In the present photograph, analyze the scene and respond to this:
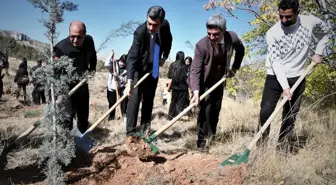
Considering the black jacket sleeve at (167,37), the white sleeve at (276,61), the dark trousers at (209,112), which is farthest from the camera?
the black jacket sleeve at (167,37)

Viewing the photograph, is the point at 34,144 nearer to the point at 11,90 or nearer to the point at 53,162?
the point at 53,162

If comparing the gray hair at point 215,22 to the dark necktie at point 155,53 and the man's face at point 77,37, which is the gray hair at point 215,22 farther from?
the man's face at point 77,37

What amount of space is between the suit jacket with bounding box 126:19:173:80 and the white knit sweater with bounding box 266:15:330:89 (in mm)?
1535

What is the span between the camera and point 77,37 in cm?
390

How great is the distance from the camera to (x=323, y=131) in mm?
4453

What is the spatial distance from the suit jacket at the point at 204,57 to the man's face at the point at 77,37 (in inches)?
57.0

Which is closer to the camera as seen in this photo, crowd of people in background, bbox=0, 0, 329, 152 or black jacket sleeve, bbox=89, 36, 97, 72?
crowd of people in background, bbox=0, 0, 329, 152

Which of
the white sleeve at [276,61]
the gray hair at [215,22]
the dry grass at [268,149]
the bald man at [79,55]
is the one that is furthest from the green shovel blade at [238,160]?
the bald man at [79,55]

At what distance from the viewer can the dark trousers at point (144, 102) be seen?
14.0ft

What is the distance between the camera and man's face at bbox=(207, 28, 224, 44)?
12.1ft

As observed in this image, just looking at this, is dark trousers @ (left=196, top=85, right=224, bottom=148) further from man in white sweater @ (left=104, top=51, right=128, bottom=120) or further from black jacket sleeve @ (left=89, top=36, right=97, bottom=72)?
man in white sweater @ (left=104, top=51, right=128, bottom=120)

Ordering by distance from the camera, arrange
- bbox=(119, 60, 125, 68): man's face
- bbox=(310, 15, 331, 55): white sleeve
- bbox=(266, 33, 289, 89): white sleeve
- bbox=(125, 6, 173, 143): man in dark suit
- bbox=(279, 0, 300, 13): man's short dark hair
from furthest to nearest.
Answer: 1. bbox=(119, 60, 125, 68): man's face
2. bbox=(125, 6, 173, 143): man in dark suit
3. bbox=(310, 15, 331, 55): white sleeve
4. bbox=(266, 33, 289, 89): white sleeve
5. bbox=(279, 0, 300, 13): man's short dark hair

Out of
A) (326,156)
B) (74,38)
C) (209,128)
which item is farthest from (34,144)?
(326,156)

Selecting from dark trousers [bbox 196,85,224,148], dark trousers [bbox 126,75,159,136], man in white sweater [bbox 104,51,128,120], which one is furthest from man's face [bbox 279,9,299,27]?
man in white sweater [bbox 104,51,128,120]
